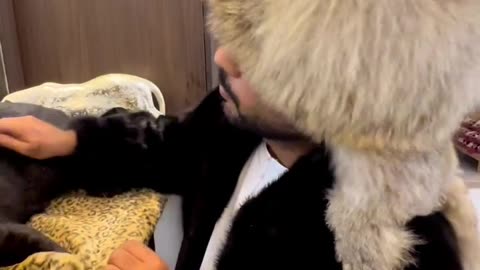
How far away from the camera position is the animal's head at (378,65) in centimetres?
45

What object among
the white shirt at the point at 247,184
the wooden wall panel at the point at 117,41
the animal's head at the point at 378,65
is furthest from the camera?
the wooden wall panel at the point at 117,41

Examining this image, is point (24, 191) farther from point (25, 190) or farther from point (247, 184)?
point (247, 184)

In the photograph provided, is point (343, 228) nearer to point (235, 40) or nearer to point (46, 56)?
point (235, 40)

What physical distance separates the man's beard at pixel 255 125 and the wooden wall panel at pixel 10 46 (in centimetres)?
130

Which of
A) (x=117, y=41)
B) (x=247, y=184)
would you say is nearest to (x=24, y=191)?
(x=247, y=184)

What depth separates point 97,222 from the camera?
0.67m

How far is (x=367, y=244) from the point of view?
0.51 metres

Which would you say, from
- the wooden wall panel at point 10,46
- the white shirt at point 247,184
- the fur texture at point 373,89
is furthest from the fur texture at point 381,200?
the wooden wall panel at point 10,46

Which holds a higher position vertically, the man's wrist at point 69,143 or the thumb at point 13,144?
the thumb at point 13,144

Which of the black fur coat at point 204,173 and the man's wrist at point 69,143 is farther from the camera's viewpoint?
the man's wrist at point 69,143

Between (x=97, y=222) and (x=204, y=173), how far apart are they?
17cm

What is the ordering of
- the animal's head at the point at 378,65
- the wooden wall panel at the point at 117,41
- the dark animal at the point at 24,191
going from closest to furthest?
the animal's head at the point at 378,65 → the dark animal at the point at 24,191 → the wooden wall panel at the point at 117,41

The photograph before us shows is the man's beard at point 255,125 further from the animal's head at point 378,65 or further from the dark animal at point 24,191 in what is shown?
the dark animal at point 24,191

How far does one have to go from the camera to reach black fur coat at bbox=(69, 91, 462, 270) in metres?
0.58
